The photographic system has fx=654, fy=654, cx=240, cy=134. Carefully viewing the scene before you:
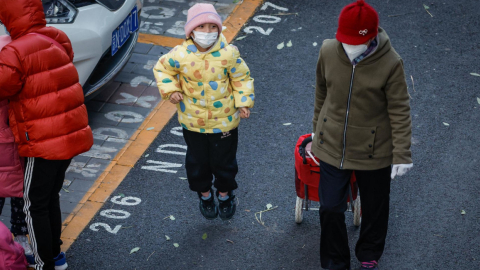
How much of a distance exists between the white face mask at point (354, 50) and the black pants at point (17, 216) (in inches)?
94.4

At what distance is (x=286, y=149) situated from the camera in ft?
19.9

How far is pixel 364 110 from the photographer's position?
3980mm

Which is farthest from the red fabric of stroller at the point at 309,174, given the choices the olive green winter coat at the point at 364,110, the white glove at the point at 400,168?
the white glove at the point at 400,168

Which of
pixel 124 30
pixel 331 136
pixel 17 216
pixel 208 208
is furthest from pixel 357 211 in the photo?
pixel 124 30

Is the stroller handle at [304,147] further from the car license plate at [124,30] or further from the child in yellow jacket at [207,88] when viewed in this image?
the car license plate at [124,30]

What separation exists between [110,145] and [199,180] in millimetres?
1604

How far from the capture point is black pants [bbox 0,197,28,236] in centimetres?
449

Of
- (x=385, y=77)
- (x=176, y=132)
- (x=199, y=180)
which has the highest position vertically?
(x=385, y=77)

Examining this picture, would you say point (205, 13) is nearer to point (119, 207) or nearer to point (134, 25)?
point (119, 207)

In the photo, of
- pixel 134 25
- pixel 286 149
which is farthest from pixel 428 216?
pixel 134 25

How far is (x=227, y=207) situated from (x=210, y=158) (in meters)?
0.48

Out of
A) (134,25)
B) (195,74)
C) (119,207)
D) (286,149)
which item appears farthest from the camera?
(134,25)

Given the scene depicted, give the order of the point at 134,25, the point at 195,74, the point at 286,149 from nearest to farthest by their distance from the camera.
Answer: the point at 195,74 < the point at 286,149 < the point at 134,25

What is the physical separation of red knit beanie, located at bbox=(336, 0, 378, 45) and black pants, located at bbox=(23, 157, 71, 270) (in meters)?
1.96
